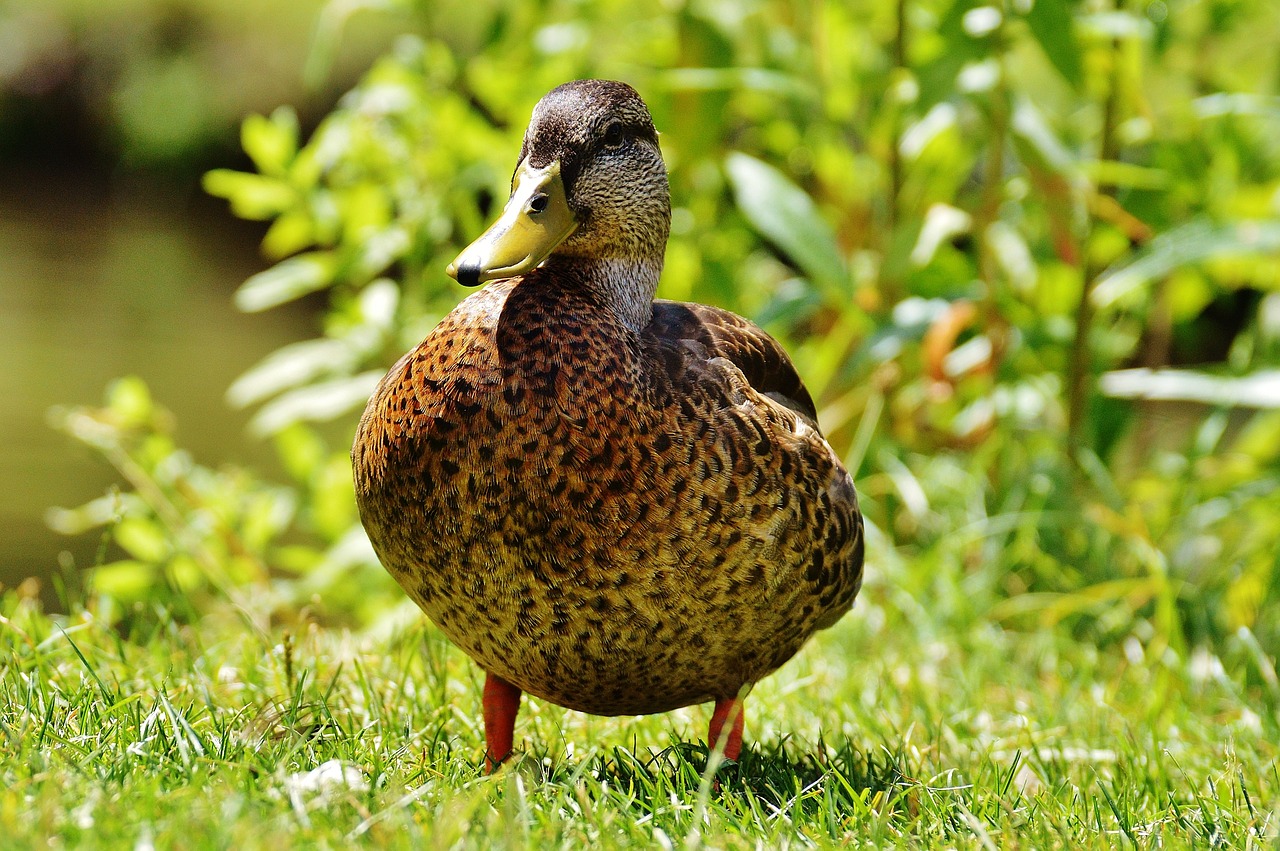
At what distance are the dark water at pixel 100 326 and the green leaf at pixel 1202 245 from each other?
4279 mm

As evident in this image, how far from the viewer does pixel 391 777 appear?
198 cm

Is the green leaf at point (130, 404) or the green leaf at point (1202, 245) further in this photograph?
the green leaf at point (130, 404)

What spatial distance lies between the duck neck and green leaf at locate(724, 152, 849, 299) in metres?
1.19

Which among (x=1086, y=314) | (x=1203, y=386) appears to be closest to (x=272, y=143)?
(x=1086, y=314)

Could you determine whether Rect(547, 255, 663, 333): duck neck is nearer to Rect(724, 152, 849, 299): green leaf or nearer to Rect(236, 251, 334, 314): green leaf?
Rect(724, 152, 849, 299): green leaf

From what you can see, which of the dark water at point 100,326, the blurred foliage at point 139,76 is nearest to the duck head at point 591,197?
the dark water at point 100,326

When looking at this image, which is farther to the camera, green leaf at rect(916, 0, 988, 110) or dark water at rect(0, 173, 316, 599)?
dark water at rect(0, 173, 316, 599)

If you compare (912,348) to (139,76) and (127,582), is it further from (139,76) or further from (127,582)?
(139,76)

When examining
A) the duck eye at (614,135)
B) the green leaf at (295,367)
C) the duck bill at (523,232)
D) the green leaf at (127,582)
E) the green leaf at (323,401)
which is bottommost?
the green leaf at (127,582)

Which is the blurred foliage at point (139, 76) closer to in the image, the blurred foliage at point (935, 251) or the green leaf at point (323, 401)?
the blurred foliage at point (935, 251)

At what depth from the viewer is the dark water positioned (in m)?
6.86

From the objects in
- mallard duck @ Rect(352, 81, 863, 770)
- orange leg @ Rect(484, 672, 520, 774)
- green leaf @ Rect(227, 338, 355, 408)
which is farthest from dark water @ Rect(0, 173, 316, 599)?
mallard duck @ Rect(352, 81, 863, 770)

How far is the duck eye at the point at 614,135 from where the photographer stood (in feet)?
7.46

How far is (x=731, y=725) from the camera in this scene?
89.1 inches
